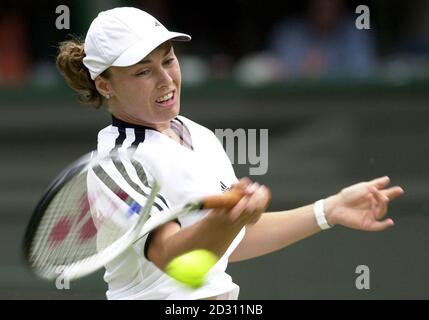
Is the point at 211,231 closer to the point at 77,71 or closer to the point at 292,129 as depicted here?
the point at 77,71

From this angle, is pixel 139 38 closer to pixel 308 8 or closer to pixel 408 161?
pixel 408 161

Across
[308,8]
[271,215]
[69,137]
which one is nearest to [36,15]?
[69,137]

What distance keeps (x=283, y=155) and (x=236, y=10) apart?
1.25 m

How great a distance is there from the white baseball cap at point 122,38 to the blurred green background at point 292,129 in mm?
2431

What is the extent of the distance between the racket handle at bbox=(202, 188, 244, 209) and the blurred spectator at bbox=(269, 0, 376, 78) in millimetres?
A: 3457

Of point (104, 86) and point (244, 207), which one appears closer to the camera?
point (244, 207)

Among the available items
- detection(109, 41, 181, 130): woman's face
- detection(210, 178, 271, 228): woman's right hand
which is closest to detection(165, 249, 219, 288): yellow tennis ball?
detection(210, 178, 271, 228): woman's right hand

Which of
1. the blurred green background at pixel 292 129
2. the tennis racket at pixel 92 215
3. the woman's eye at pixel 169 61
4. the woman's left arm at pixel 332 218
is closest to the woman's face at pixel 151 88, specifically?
the woman's eye at pixel 169 61

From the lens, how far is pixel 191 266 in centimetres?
282

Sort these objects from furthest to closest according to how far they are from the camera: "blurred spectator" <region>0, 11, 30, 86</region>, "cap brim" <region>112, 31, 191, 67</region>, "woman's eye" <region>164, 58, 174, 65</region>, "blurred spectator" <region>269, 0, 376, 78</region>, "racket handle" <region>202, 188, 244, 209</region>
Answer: "blurred spectator" <region>0, 11, 30, 86</region> → "blurred spectator" <region>269, 0, 376, 78</region> → "woman's eye" <region>164, 58, 174, 65</region> → "cap brim" <region>112, 31, 191, 67</region> → "racket handle" <region>202, 188, 244, 209</region>

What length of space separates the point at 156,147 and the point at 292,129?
9.42ft

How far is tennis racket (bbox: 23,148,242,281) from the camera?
2896 mm

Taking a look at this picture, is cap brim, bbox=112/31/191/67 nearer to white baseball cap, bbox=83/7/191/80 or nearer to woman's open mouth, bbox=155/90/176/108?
white baseball cap, bbox=83/7/191/80

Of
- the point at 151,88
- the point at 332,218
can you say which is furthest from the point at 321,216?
the point at 151,88
